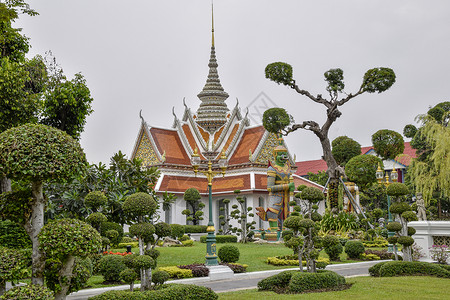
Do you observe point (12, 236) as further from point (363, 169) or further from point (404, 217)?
point (363, 169)

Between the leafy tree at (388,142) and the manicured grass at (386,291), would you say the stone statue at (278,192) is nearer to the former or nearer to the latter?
the leafy tree at (388,142)

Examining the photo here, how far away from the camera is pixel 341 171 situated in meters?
24.8

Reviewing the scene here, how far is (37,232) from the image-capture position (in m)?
6.44

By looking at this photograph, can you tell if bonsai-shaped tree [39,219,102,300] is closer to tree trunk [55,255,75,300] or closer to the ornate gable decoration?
tree trunk [55,255,75,300]

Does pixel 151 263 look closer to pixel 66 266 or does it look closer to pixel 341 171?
pixel 66 266

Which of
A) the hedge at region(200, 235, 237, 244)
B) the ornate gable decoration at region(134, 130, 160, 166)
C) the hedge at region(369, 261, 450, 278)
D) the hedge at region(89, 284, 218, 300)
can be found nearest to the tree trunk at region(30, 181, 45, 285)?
the hedge at region(89, 284, 218, 300)

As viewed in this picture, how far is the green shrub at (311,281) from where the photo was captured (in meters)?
9.92

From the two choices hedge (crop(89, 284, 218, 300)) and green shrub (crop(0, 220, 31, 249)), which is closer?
hedge (crop(89, 284, 218, 300))

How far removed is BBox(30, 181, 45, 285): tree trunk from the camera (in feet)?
20.7

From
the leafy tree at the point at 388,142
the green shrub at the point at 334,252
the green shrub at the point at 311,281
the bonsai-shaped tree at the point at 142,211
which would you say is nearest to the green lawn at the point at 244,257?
the green shrub at the point at 334,252

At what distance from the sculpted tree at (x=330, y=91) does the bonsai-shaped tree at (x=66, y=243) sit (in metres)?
18.7

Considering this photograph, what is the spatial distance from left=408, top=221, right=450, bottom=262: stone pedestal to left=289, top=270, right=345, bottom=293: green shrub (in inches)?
196

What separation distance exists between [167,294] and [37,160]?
129 inches

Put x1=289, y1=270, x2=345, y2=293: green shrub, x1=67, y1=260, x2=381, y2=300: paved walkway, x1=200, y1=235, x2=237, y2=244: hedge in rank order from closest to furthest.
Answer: x1=289, y1=270, x2=345, y2=293: green shrub, x1=67, y1=260, x2=381, y2=300: paved walkway, x1=200, y1=235, x2=237, y2=244: hedge
